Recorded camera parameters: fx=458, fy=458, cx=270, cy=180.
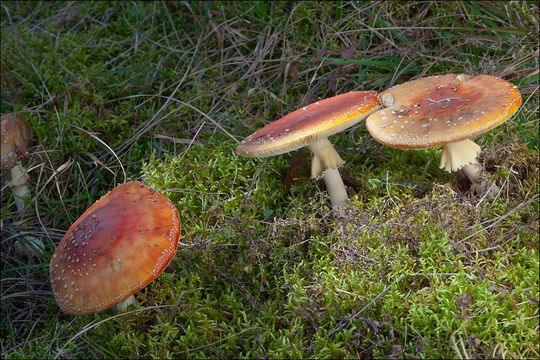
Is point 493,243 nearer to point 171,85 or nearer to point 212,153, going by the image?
point 212,153

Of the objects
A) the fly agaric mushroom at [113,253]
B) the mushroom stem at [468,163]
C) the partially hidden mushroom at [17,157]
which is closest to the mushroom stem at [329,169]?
the mushroom stem at [468,163]

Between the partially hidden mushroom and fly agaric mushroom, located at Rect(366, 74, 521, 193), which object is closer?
fly agaric mushroom, located at Rect(366, 74, 521, 193)

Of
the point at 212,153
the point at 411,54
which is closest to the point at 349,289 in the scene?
the point at 212,153

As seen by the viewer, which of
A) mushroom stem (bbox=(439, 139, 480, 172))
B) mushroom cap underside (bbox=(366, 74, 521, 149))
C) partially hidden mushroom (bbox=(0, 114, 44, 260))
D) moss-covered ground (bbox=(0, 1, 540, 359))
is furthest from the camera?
partially hidden mushroom (bbox=(0, 114, 44, 260))

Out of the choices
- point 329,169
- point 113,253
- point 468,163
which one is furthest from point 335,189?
point 113,253

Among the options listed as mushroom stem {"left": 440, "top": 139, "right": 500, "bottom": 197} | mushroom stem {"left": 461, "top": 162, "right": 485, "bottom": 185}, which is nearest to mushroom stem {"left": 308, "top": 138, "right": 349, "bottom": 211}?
mushroom stem {"left": 440, "top": 139, "right": 500, "bottom": 197}

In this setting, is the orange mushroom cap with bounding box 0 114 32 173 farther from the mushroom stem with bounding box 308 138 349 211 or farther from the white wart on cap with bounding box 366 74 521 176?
the white wart on cap with bounding box 366 74 521 176

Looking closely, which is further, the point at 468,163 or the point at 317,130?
the point at 468,163

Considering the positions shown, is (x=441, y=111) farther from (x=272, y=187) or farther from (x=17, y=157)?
(x=17, y=157)
